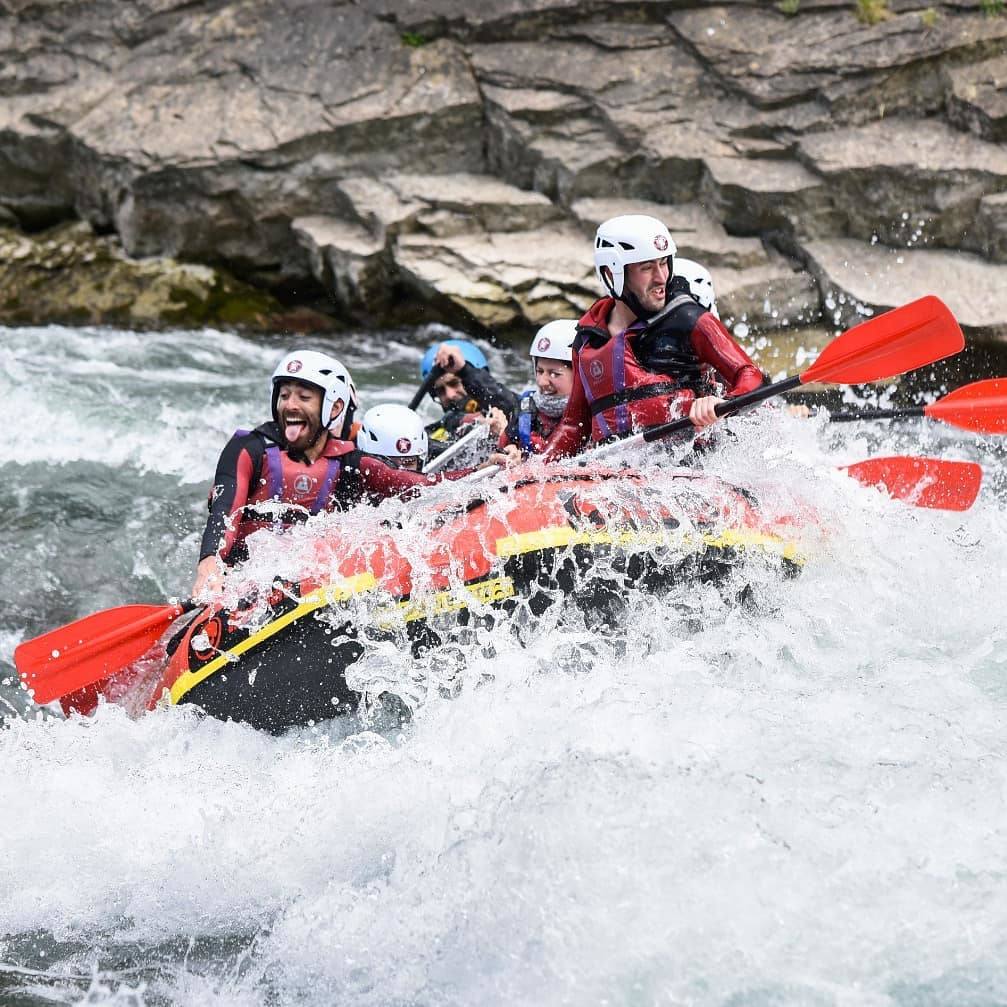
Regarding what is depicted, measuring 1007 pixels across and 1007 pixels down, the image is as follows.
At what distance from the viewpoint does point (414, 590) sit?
425 centimetres

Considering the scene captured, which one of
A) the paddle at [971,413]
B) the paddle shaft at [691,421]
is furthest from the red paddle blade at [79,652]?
the paddle at [971,413]

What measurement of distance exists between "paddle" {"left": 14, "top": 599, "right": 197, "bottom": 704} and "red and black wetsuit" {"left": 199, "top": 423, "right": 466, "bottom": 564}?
1.13 feet

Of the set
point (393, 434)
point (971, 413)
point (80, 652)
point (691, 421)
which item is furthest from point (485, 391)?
point (80, 652)

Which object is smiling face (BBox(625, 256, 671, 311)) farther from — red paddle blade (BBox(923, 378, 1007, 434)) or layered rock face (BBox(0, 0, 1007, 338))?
layered rock face (BBox(0, 0, 1007, 338))

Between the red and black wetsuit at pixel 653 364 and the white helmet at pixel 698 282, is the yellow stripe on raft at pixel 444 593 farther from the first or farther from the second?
the white helmet at pixel 698 282

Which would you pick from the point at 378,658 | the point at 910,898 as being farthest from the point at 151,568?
the point at 910,898

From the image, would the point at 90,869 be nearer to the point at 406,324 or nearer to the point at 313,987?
the point at 313,987

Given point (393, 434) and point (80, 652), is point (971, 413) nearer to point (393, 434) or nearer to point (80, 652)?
point (393, 434)

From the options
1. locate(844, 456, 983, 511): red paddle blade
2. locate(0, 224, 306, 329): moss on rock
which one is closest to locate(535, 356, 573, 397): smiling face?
locate(844, 456, 983, 511): red paddle blade

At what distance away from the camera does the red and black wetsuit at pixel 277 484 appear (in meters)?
4.71

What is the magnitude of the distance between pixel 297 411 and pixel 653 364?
4.64ft

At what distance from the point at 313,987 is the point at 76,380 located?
6.60 meters

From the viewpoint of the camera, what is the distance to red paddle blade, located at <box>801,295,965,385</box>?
4906 millimetres

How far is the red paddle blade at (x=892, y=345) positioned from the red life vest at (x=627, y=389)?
53 cm
